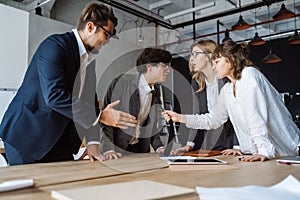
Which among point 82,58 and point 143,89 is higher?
point 82,58

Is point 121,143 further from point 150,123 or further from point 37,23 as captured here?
point 37,23

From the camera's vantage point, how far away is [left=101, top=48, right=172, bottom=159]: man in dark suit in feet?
4.80

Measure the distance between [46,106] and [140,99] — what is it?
1.70 feet

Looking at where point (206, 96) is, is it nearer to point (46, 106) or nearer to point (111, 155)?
point (111, 155)

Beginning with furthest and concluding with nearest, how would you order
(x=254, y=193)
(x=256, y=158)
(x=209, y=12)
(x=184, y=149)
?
(x=209, y=12) → (x=184, y=149) → (x=256, y=158) → (x=254, y=193)

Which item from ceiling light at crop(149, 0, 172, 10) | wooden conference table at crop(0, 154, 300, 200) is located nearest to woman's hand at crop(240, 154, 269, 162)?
wooden conference table at crop(0, 154, 300, 200)

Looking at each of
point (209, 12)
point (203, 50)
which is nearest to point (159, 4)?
point (209, 12)

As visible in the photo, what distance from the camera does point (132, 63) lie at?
1.55 m

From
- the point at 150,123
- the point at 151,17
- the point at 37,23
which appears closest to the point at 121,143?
the point at 150,123

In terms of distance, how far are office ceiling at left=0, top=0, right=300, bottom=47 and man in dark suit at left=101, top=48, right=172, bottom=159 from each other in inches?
139

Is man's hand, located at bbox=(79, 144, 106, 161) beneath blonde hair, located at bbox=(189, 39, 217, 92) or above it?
beneath

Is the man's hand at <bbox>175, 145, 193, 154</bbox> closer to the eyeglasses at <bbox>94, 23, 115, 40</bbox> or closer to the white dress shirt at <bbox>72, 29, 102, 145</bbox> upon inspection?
the white dress shirt at <bbox>72, 29, 102, 145</bbox>

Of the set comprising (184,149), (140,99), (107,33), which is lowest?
(184,149)

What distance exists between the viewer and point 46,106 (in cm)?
113
